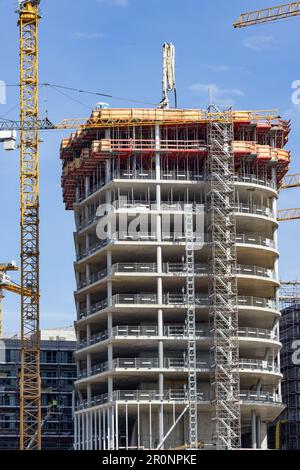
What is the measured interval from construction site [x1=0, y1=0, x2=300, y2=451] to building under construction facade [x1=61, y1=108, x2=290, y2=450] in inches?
6.6

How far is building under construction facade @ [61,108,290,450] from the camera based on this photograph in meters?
112

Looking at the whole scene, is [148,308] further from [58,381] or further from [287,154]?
[58,381]

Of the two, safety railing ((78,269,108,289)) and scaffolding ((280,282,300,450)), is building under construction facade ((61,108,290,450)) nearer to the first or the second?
safety railing ((78,269,108,289))

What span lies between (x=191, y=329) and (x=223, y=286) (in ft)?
18.8

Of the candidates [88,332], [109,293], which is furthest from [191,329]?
[88,332]

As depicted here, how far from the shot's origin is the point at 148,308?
114 m

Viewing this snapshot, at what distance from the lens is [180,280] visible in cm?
11644

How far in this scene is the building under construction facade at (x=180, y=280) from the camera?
11212 cm

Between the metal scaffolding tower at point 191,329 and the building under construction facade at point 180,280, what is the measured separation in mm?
129

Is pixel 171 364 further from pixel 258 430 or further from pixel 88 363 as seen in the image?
pixel 258 430

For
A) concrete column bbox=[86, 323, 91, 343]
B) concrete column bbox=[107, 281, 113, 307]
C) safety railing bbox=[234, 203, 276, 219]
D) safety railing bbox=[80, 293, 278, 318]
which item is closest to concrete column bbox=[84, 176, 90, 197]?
concrete column bbox=[107, 281, 113, 307]

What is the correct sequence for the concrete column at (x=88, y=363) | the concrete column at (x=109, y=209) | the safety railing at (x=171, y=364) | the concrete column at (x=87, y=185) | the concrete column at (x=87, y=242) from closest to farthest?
the safety railing at (x=171, y=364)
the concrete column at (x=109, y=209)
the concrete column at (x=88, y=363)
the concrete column at (x=87, y=242)
the concrete column at (x=87, y=185)

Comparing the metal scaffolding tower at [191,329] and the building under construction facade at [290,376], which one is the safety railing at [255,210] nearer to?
the metal scaffolding tower at [191,329]

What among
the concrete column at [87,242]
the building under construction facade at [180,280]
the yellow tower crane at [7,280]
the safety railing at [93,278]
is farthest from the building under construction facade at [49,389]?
the concrete column at [87,242]
